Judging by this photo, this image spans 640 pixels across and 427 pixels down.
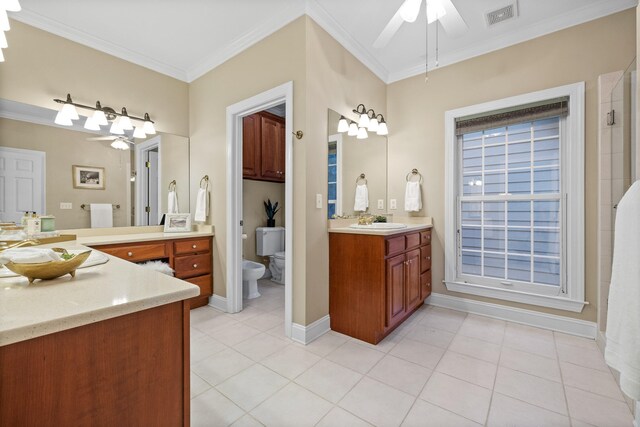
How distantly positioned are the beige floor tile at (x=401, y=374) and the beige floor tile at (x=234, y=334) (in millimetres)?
1110

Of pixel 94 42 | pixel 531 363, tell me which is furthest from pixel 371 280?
pixel 94 42

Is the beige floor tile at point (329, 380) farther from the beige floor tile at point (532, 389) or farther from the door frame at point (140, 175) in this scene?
the door frame at point (140, 175)

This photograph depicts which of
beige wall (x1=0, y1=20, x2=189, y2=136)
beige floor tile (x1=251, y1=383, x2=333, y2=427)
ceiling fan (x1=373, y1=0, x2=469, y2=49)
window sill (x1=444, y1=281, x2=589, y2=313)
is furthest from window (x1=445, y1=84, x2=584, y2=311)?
beige wall (x1=0, y1=20, x2=189, y2=136)

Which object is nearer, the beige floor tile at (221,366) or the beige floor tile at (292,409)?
the beige floor tile at (292,409)

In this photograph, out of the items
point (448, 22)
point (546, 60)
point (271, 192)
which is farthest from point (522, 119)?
point (271, 192)

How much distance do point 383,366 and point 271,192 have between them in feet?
10.3

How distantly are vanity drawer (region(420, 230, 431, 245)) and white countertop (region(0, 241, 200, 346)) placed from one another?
2490 mm

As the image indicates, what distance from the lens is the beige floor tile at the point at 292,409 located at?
1457mm

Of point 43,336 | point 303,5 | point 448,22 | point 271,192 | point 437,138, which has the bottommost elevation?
point 43,336

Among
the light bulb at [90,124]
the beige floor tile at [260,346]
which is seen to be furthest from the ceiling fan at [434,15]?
the light bulb at [90,124]

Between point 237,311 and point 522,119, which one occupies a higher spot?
point 522,119

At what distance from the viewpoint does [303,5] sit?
2.27m

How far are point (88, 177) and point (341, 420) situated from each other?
294cm

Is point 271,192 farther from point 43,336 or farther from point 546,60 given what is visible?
point 43,336
